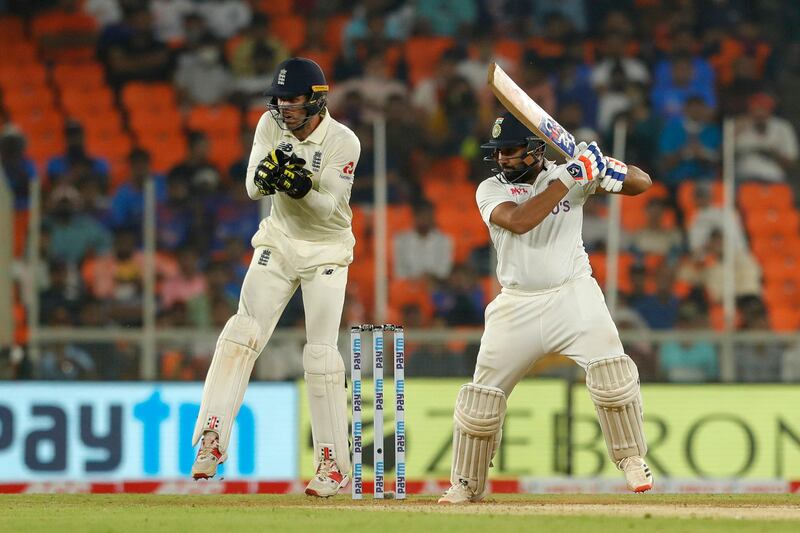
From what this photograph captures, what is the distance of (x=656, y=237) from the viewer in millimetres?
13578

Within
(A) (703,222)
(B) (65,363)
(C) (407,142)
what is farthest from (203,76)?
(B) (65,363)

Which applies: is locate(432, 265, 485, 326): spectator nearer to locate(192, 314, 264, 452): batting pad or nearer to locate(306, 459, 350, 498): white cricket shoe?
locate(306, 459, 350, 498): white cricket shoe

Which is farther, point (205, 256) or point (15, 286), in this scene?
point (205, 256)

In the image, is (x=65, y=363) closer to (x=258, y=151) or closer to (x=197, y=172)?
(x=258, y=151)

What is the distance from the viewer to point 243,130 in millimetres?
15328

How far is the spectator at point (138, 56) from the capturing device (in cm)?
1619

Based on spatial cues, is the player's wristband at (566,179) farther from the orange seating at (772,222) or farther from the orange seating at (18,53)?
the orange seating at (18,53)

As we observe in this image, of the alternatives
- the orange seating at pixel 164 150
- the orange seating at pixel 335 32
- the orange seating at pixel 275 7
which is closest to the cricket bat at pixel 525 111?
the orange seating at pixel 164 150

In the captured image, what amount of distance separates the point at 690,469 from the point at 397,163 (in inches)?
190

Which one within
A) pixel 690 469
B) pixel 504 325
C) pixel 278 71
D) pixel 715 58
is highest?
pixel 715 58

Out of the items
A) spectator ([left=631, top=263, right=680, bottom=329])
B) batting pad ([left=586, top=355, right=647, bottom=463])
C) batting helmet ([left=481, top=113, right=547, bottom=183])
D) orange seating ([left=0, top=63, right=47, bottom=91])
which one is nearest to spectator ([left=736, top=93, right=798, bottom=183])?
spectator ([left=631, top=263, right=680, bottom=329])

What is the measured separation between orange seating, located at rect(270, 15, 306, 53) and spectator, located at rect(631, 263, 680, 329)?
5.26 m

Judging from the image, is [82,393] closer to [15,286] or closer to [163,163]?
[15,286]

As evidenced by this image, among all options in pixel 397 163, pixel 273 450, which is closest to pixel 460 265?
pixel 397 163
